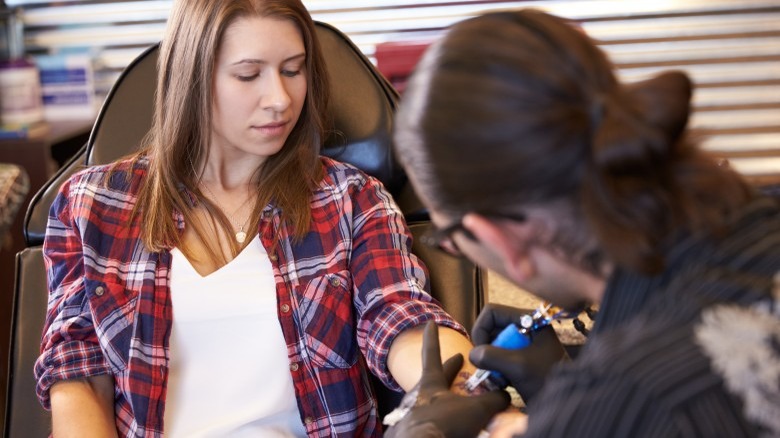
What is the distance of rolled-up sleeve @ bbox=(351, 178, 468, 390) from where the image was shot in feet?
4.68

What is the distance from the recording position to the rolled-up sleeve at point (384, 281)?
1426 millimetres

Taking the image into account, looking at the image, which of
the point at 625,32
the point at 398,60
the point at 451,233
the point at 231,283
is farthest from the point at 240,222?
the point at 625,32

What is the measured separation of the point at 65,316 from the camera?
1.50 meters

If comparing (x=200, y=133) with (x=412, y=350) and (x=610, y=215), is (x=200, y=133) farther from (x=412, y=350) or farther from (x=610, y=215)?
(x=610, y=215)

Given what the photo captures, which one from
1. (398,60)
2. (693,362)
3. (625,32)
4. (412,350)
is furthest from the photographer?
(625,32)

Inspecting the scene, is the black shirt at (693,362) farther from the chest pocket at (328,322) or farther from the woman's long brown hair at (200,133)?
the woman's long brown hair at (200,133)

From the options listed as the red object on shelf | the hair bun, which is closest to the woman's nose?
the hair bun

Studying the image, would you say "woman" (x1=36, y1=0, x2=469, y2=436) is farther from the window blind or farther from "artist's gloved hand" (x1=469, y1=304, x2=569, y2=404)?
Answer: the window blind

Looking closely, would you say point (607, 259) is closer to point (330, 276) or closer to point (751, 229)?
point (751, 229)

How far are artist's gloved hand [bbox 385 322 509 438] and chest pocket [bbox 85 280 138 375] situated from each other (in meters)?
0.54

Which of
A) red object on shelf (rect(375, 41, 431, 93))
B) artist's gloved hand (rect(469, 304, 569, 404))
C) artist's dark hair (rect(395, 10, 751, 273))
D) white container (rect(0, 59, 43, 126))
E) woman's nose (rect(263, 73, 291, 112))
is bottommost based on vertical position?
white container (rect(0, 59, 43, 126))

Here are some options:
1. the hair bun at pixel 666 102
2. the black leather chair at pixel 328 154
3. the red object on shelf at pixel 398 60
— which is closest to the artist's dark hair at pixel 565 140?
the hair bun at pixel 666 102

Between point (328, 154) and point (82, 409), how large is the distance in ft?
2.02

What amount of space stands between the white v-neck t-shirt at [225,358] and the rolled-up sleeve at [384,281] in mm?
145
